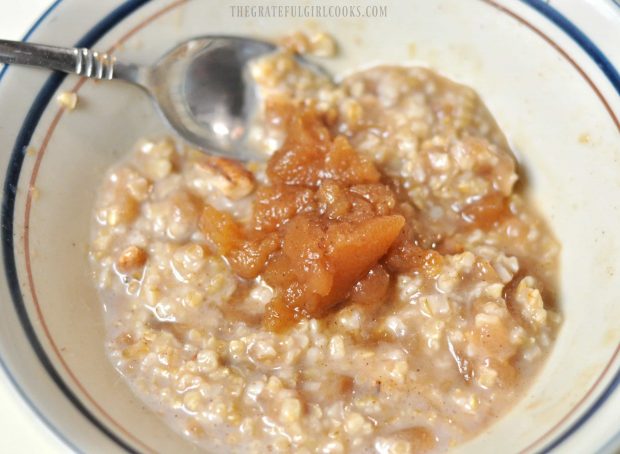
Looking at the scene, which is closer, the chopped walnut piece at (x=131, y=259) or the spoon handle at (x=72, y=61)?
the spoon handle at (x=72, y=61)

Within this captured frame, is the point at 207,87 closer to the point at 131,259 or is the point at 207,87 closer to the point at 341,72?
the point at 341,72

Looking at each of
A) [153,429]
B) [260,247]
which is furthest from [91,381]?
[260,247]

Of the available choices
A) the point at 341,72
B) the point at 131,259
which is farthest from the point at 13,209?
the point at 341,72

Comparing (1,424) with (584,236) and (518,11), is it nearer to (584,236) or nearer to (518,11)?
(584,236)

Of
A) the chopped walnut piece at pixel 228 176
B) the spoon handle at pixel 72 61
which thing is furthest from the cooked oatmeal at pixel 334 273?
the spoon handle at pixel 72 61

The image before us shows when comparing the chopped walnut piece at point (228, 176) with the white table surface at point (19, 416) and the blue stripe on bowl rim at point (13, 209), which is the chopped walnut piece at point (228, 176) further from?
the white table surface at point (19, 416)

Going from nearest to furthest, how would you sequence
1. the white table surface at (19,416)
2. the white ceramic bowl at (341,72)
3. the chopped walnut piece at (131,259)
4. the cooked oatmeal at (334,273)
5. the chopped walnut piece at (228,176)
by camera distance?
the white table surface at (19,416), the white ceramic bowl at (341,72), the cooked oatmeal at (334,273), the chopped walnut piece at (131,259), the chopped walnut piece at (228,176)
